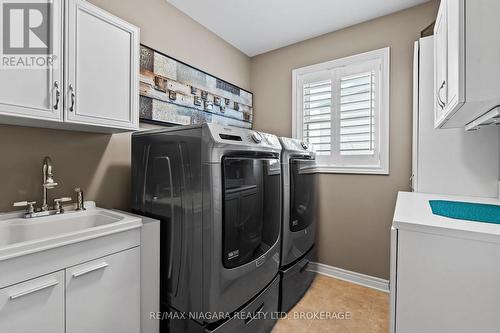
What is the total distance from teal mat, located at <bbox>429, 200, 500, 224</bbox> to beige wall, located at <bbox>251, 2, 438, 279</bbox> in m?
0.82

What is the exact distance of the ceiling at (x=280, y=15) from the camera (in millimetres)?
2137

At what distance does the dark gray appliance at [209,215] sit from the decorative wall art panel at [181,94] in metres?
0.47

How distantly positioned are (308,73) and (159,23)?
1663 mm

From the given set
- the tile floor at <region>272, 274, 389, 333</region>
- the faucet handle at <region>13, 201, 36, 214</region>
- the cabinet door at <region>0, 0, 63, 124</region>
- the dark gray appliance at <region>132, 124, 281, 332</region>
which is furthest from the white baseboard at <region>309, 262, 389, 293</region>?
the cabinet door at <region>0, 0, 63, 124</region>

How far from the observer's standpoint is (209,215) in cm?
126

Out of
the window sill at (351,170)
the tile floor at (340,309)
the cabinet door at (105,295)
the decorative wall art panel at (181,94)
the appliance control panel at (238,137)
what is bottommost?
the tile floor at (340,309)

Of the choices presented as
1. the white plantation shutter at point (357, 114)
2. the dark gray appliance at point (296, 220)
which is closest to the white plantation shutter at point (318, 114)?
the white plantation shutter at point (357, 114)

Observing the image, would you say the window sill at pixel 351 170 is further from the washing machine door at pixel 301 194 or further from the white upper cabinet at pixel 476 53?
the white upper cabinet at pixel 476 53

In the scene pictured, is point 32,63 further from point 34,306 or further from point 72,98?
point 34,306

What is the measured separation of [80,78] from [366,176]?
2.49 m

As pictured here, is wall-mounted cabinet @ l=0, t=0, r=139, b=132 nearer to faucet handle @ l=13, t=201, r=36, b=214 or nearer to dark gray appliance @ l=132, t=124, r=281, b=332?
dark gray appliance @ l=132, t=124, r=281, b=332

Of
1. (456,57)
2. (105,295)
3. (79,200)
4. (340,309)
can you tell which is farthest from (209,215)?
(340,309)

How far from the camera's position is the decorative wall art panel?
1952 millimetres

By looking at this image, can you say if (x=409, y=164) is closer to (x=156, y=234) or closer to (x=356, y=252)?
(x=356, y=252)
